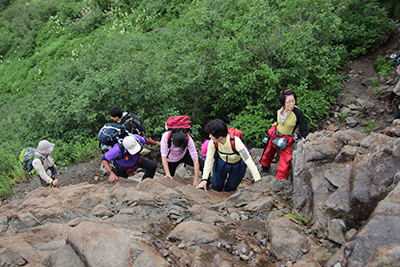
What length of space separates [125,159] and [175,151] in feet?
3.65

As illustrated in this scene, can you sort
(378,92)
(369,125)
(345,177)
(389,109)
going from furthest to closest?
(378,92)
(389,109)
(369,125)
(345,177)

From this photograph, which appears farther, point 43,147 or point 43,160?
point 43,160

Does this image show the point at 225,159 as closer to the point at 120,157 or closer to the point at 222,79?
the point at 120,157

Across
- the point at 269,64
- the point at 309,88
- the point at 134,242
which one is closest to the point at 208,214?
the point at 134,242

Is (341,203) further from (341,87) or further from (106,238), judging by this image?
(341,87)

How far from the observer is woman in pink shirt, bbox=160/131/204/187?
16.1ft

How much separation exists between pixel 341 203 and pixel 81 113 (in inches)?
316

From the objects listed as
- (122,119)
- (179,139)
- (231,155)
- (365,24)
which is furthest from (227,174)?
(365,24)

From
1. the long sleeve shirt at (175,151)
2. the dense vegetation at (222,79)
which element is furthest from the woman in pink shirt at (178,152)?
the dense vegetation at (222,79)

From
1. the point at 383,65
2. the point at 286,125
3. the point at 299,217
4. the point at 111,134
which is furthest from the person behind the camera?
the point at 383,65

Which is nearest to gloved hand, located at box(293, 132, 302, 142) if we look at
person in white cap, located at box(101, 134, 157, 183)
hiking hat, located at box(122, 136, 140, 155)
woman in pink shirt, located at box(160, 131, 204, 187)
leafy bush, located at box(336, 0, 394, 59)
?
woman in pink shirt, located at box(160, 131, 204, 187)

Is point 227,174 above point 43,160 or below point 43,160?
below

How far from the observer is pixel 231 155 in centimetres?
462

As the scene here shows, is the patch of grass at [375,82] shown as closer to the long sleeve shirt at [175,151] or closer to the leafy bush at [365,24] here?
the leafy bush at [365,24]
